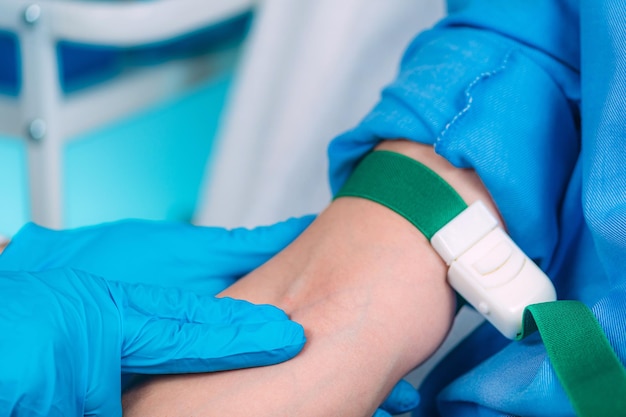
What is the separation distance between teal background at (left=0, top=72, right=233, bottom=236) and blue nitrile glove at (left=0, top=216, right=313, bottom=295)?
0.91 metres

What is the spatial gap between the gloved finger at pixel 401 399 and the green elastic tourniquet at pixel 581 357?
18cm

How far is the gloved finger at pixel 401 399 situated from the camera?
85 centimetres

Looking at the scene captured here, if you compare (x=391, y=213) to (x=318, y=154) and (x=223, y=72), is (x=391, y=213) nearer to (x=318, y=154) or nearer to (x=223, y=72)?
(x=318, y=154)

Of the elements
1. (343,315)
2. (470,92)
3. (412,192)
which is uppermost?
(470,92)

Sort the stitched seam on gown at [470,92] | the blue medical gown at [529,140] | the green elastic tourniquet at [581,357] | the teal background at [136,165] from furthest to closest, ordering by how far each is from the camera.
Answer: the teal background at [136,165]
the stitched seam on gown at [470,92]
the blue medical gown at [529,140]
the green elastic tourniquet at [581,357]

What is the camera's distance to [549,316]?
0.72 metres

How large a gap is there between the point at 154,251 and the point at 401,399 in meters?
0.37

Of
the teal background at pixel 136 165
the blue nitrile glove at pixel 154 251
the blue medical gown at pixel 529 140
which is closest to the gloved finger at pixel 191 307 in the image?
the blue nitrile glove at pixel 154 251

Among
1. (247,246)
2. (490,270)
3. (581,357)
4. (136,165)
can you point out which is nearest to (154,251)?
(247,246)

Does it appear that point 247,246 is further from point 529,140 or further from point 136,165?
point 136,165

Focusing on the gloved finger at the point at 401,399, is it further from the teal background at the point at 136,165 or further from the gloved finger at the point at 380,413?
the teal background at the point at 136,165

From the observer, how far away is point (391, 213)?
2.84 feet

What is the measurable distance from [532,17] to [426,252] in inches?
13.9

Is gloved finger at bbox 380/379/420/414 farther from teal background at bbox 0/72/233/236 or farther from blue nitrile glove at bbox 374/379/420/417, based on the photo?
teal background at bbox 0/72/233/236
